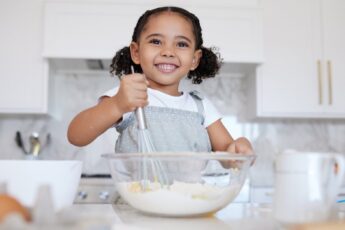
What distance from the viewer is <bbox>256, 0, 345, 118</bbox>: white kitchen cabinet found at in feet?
6.57

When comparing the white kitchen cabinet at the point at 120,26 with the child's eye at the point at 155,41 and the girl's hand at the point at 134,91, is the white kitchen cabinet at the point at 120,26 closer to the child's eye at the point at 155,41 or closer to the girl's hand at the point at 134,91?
the child's eye at the point at 155,41

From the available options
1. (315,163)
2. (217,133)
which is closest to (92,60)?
(217,133)

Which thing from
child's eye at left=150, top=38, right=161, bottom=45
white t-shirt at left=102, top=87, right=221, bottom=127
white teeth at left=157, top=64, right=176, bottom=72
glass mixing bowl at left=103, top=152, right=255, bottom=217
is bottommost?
glass mixing bowl at left=103, top=152, right=255, bottom=217

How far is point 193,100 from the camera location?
1.13 metres

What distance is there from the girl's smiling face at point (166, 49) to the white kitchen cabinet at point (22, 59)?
3.17 feet

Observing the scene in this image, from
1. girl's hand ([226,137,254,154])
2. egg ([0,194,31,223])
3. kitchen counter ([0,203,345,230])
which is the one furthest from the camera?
girl's hand ([226,137,254,154])

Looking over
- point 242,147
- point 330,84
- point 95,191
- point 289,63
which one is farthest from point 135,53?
point 330,84

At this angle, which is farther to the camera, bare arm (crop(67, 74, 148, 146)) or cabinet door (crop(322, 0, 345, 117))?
cabinet door (crop(322, 0, 345, 117))

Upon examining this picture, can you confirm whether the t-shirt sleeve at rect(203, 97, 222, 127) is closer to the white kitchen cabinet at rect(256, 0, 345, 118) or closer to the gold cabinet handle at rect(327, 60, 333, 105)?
the white kitchen cabinet at rect(256, 0, 345, 118)

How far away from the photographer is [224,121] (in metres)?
2.25

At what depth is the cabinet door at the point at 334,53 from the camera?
202 cm

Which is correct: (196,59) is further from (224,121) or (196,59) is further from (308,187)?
(224,121)

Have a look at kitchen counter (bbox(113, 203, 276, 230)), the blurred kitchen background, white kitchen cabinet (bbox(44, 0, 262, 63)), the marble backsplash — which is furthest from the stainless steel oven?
kitchen counter (bbox(113, 203, 276, 230))

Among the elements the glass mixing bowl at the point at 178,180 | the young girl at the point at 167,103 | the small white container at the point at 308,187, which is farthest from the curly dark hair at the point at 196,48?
the small white container at the point at 308,187
